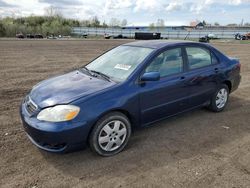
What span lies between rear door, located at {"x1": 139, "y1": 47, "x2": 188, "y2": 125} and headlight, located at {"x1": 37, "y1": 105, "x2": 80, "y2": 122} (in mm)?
1116

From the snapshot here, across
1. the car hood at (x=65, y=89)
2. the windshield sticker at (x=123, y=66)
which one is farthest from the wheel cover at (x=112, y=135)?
the windshield sticker at (x=123, y=66)

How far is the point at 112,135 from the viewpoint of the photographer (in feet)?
12.2

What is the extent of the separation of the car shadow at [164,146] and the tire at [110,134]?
121 millimetres

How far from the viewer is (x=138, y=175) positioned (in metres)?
3.28

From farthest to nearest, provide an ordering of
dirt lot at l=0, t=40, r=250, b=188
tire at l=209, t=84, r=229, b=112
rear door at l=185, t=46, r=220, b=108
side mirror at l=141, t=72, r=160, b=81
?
tire at l=209, t=84, r=229, b=112 → rear door at l=185, t=46, r=220, b=108 → side mirror at l=141, t=72, r=160, b=81 → dirt lot at l=0, t=40, r=250, b=188

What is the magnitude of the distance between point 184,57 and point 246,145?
6.00 ft

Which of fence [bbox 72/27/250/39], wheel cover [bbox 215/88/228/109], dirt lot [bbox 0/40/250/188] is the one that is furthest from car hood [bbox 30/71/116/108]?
fence [bbox 72/27/250/39]

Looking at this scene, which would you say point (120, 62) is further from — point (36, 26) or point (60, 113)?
point (36, 26)

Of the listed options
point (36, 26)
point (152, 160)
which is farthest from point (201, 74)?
point (36, 26)

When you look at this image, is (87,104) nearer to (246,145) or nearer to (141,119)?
(141,119)

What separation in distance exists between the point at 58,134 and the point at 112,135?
32.4 inches

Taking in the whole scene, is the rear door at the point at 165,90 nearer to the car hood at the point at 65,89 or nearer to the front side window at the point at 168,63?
the front side window at the point at 168,63

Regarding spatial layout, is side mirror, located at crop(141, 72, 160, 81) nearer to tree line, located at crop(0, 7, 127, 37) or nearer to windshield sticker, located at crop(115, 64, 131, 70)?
windshield sticker, located at crop(115, 64, 131, 70)

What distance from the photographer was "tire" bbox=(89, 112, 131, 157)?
3529 mm
